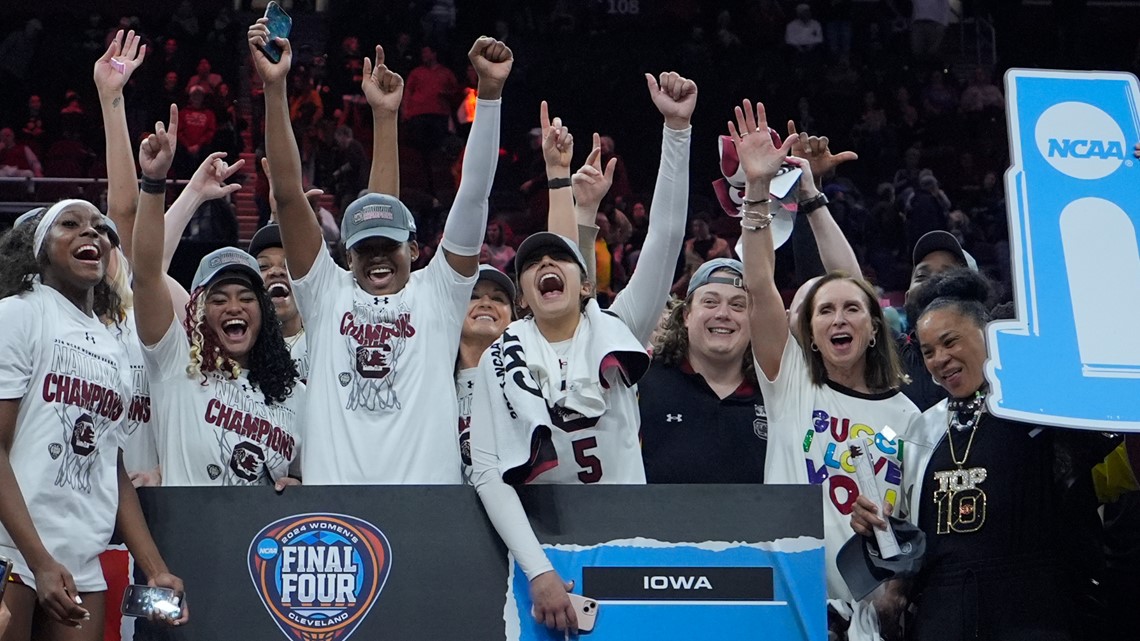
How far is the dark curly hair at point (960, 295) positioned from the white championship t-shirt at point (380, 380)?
1.39 metres

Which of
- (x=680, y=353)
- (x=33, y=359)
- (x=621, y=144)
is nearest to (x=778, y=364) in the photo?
(x=680, y=353)

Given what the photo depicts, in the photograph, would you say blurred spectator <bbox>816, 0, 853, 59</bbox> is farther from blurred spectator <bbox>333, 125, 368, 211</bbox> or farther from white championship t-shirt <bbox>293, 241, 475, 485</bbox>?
white championship t-shirt <bbox>293, 241, 475, 485</bbox>

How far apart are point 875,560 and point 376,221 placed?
5.77ft

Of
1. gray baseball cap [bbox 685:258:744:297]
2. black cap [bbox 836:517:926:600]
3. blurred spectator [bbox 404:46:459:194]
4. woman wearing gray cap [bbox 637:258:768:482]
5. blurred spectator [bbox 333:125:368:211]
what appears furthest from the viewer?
blurred spectator [bbox 404:46:459:194]

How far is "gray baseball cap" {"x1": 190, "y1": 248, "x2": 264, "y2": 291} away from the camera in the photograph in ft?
13.5

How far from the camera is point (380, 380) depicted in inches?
152

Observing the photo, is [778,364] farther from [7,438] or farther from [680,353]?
[7,438]

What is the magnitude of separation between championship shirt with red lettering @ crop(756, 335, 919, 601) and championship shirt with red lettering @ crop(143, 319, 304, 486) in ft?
4.86

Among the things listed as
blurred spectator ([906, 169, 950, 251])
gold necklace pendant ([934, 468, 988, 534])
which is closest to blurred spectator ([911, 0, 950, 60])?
blurred spectator ([906, 169, 950, 251])

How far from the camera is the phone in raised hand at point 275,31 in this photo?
3883mm

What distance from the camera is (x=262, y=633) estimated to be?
12.2ft

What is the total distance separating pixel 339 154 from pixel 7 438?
8077 mm

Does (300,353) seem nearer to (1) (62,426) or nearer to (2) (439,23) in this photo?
(1) (62,426)

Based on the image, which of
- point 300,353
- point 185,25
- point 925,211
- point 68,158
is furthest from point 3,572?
point 185,25
